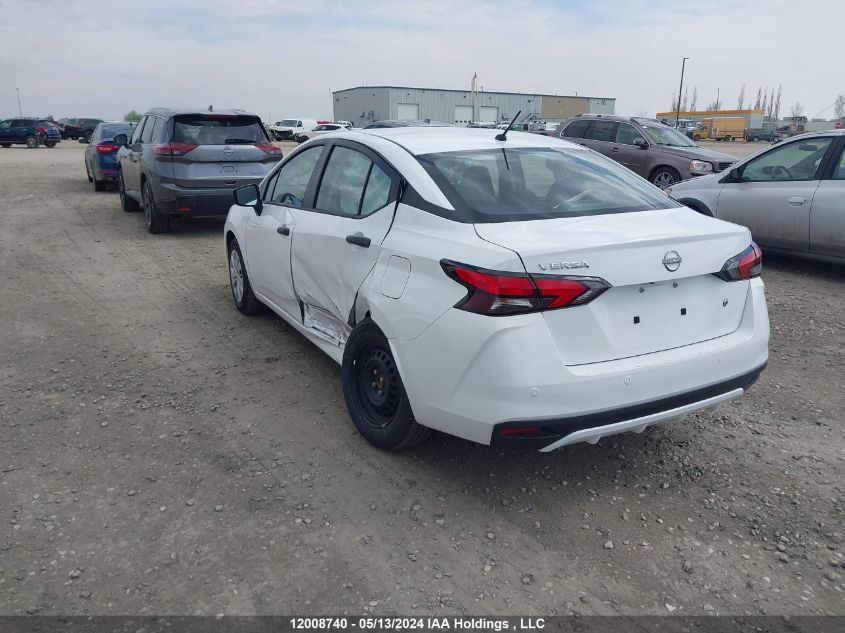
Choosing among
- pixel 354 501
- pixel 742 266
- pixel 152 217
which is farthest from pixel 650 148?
pixel 354 501

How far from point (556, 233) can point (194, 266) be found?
6.16m

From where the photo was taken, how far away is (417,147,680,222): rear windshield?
3.39 metres

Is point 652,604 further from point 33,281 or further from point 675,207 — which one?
point 33,281

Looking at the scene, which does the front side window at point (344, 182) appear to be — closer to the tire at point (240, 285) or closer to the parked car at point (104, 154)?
the tire at point (240, 285)

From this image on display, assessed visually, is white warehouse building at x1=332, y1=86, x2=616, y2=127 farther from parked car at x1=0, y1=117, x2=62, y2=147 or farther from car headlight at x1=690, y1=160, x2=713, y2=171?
car headlight at x1=690, y1=160, x2=713, y2=171

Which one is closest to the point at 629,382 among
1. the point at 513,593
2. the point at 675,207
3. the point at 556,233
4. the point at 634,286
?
the point at 634,286

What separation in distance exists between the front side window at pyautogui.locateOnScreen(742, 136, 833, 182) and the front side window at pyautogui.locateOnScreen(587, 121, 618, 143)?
273 inches

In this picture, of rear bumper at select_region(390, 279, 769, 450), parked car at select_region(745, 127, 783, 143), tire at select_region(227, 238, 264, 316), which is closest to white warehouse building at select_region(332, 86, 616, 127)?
parked car at select_region(745, 127, 783, 143)

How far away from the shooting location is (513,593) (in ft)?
8.80

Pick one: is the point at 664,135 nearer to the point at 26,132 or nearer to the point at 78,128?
the point at 26,132

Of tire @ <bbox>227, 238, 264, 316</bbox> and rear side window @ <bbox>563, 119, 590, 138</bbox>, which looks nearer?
tire @ <bbox>227, 238, 264, 316</bbox>

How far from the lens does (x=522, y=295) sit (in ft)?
9.29

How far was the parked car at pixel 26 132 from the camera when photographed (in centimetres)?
3900

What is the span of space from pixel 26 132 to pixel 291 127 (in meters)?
19.2
